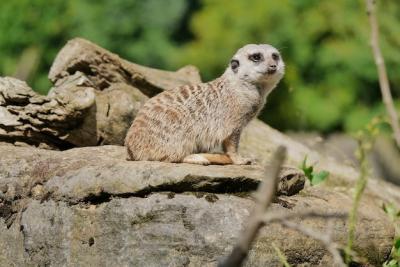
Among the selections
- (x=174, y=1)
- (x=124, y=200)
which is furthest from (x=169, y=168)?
(x=174, y=1)

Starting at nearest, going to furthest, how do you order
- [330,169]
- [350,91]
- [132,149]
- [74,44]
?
[132,149] < [74,44] < [330,169] < [350,91]

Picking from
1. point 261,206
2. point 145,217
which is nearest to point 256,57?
point 145,217

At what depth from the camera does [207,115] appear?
5508 millimetres

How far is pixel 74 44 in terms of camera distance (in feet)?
23.5

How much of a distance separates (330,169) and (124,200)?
11.9ft

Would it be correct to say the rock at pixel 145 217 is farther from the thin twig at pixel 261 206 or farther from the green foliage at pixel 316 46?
the green foliage at pixel 316 46

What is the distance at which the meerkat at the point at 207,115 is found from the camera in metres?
5.26

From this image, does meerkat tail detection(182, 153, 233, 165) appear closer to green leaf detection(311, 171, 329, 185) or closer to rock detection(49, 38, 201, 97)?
green leaf detection(311, 171, 329, 185)

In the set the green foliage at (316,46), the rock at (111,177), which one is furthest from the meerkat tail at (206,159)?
the green foliage at (316,46)

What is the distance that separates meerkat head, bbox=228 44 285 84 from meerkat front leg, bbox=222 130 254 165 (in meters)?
0.43

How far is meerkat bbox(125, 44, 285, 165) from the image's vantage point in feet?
17.3

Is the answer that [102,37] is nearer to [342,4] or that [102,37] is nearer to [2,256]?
[342,4]

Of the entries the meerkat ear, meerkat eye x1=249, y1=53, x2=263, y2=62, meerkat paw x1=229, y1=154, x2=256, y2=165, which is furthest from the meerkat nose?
meerkat paw x1=229, y1=154, x2=256, y2=165

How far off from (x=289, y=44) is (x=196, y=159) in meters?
16.7
